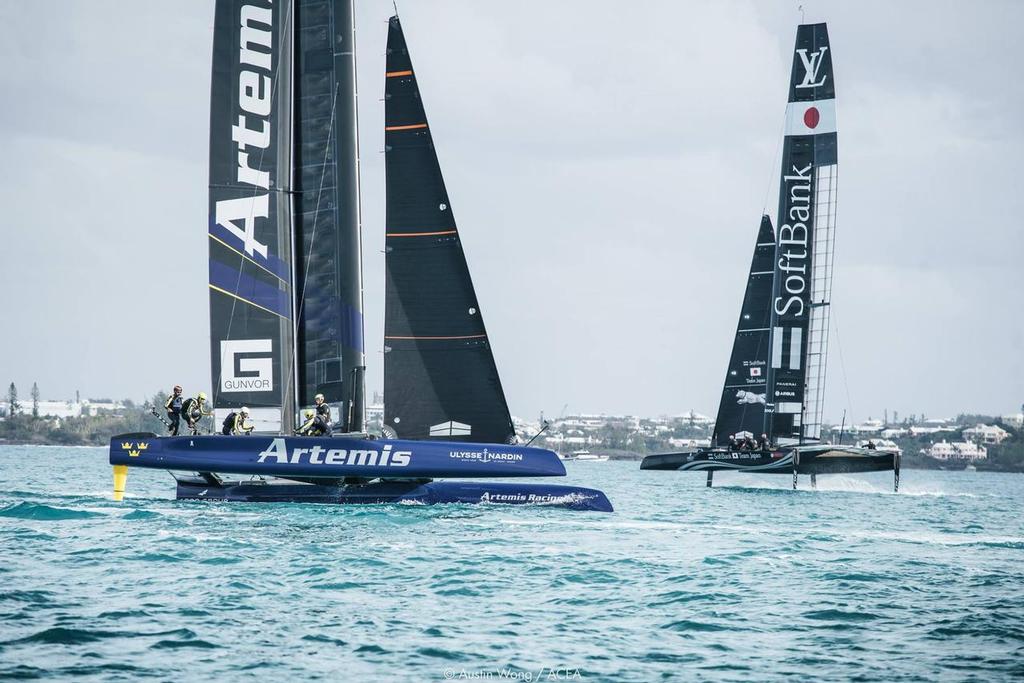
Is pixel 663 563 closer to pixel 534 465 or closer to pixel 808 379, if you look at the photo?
pixel 534 465

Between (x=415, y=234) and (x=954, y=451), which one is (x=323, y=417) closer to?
(x=415, y=234)

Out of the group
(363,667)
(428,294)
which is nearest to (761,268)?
(428,294)

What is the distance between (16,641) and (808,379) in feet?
114

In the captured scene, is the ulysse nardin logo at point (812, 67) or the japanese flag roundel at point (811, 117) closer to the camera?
the japanese flag roundel at point (811, 117)

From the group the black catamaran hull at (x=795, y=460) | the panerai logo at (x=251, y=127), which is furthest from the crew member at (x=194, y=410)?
the black catamaran hull at (x=795, y=460)

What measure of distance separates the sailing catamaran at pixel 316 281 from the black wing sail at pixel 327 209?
3 centimetres

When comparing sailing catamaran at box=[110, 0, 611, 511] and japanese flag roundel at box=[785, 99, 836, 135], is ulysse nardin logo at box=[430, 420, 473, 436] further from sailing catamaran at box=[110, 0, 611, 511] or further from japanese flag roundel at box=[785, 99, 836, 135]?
japanese flag roundel at box=[785, 99, 836, 135]

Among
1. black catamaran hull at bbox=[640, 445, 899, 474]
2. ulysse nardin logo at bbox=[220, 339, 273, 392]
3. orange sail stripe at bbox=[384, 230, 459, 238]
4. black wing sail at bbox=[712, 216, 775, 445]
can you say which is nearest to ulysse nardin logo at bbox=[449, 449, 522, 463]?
ulysse nardin logo at bbox=[220, 339, 273, 392]

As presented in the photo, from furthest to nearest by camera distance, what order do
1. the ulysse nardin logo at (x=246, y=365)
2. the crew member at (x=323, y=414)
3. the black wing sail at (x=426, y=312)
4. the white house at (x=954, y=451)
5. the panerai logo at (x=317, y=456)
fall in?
the white house at (x=954, y=451), the black wing sail at (x=426, y=312), the ulysse nardin logo at (x=246, y=365), the crew member at (x=323, y=414), the panerai logo at (x=317, y=456)

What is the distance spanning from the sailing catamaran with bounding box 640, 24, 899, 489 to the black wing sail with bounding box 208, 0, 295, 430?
2096 cm

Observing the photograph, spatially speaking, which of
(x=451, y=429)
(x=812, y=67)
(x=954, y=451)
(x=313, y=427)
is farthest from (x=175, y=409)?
(x=954, y=451)

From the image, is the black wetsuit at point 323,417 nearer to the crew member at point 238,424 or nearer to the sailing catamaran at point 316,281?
the sailing catamaran at point 316,281

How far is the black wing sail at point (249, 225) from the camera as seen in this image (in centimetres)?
2352

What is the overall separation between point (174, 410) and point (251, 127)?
17.6ft
